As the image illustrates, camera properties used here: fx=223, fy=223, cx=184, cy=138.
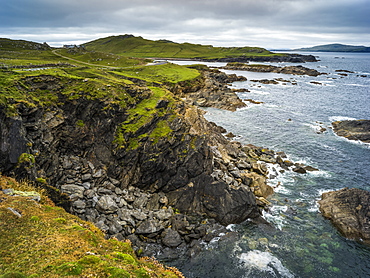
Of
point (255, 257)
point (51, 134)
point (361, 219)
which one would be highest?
point (51, 134)

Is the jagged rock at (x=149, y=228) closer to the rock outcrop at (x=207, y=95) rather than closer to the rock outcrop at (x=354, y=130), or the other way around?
the rock outcrop at (x=354, y=130)

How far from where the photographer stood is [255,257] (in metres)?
26.3

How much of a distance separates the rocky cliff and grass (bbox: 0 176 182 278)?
23.7 feet

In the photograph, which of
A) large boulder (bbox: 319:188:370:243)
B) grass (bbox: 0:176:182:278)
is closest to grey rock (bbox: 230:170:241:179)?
large boulder (bbox: 319:188:370:243)

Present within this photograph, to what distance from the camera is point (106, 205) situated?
98.8ft

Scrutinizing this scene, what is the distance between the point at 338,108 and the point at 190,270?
305 feet

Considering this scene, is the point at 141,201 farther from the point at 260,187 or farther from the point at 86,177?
the point at 260,187

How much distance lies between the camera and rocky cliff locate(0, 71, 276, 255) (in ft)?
92.2

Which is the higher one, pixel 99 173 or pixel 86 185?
pixel 99 173

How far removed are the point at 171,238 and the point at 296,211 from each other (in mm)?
20021

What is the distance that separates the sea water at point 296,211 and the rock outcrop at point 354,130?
248cm

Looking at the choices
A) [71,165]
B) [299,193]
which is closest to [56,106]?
[71,165]

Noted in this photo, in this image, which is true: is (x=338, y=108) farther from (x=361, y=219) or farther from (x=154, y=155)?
(x=154, y=155)

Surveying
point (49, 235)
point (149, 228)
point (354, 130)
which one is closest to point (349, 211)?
point (149, 228)
